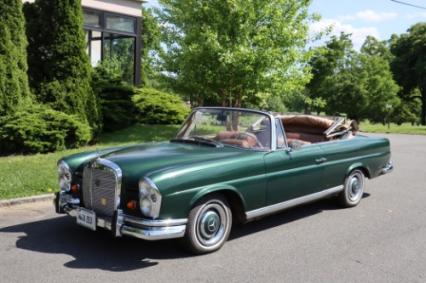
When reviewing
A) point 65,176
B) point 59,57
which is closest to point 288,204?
point 65,176

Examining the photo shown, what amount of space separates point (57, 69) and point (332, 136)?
7.05 meters

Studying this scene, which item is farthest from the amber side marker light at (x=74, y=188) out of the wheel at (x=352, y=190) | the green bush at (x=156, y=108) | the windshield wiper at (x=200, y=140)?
the green bush at (x=156, y=108)

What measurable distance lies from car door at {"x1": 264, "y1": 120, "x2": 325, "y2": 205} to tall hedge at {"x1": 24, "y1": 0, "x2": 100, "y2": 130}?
272 inches

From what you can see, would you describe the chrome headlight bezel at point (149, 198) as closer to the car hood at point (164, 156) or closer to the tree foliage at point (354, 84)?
the car hood at point (164, 156)

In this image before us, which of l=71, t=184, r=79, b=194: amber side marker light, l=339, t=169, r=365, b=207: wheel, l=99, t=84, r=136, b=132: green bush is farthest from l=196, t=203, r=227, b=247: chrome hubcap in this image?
l=99, t=84, r=136, b=132: green bush

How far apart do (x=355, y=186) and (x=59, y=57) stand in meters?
7.54

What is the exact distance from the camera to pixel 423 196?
808cm

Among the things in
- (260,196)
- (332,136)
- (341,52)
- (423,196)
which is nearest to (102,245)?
(260,196)

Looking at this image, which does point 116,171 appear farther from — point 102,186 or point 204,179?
point 204,179

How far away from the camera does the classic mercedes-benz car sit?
458 cm

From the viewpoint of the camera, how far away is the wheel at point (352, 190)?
7.02m

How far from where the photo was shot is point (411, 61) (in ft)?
186

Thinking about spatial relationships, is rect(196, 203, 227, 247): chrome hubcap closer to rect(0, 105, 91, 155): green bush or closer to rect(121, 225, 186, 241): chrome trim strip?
rect(121, 225, 186, 241): chrome trim strip

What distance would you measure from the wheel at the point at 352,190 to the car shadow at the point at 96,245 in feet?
3.87
